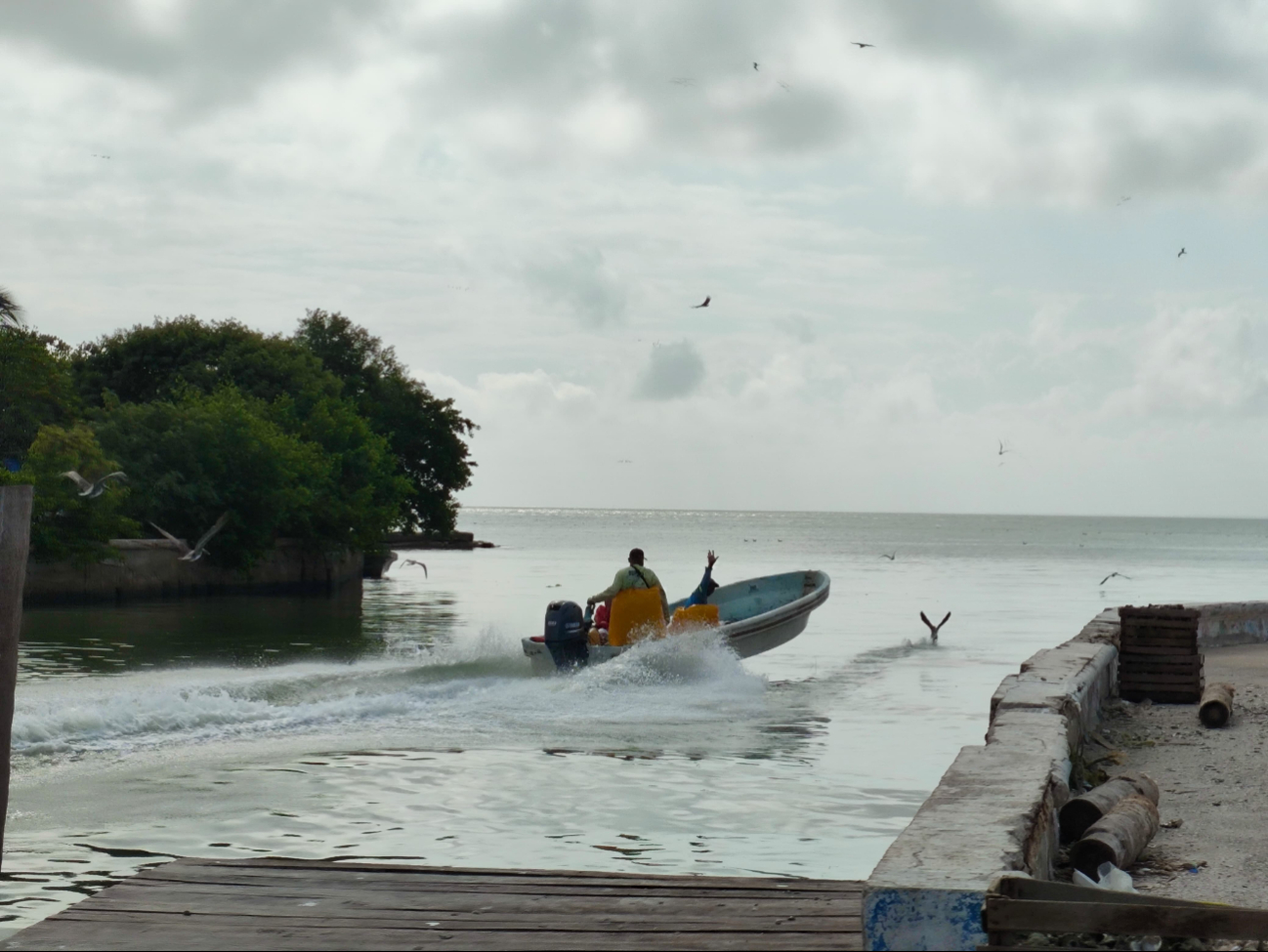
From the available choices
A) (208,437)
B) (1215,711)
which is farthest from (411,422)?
(1215,711)

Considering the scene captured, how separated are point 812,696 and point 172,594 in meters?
27.9

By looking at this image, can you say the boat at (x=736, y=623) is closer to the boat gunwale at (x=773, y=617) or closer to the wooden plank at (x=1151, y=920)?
the boat gunwale at (x=773, y=617)

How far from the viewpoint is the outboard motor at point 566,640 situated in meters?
18.2

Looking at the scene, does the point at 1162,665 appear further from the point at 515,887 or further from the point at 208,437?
the point at 208,437

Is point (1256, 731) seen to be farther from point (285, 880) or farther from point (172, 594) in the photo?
point (172, 594)

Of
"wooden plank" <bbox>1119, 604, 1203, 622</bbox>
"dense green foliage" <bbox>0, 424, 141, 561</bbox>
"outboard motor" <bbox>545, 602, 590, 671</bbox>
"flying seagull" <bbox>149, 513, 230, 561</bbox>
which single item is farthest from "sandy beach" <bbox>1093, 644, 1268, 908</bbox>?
"flying seagull" <bbox>149, 513, 230, 561</bbox>

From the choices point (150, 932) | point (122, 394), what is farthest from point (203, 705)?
point (122, 394)

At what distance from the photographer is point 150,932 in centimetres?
463

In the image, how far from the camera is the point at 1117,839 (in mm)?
6551

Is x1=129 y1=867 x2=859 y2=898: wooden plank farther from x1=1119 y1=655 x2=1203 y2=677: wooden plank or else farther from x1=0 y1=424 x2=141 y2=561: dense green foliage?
x1=0 y1=424 x2=141 y2=561: dense green foliage

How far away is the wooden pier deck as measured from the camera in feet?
14.9

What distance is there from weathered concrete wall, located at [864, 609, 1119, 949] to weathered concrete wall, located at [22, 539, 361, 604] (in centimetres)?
3373

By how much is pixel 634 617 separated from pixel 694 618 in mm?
1487

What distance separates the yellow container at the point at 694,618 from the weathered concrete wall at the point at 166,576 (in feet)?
79.5
